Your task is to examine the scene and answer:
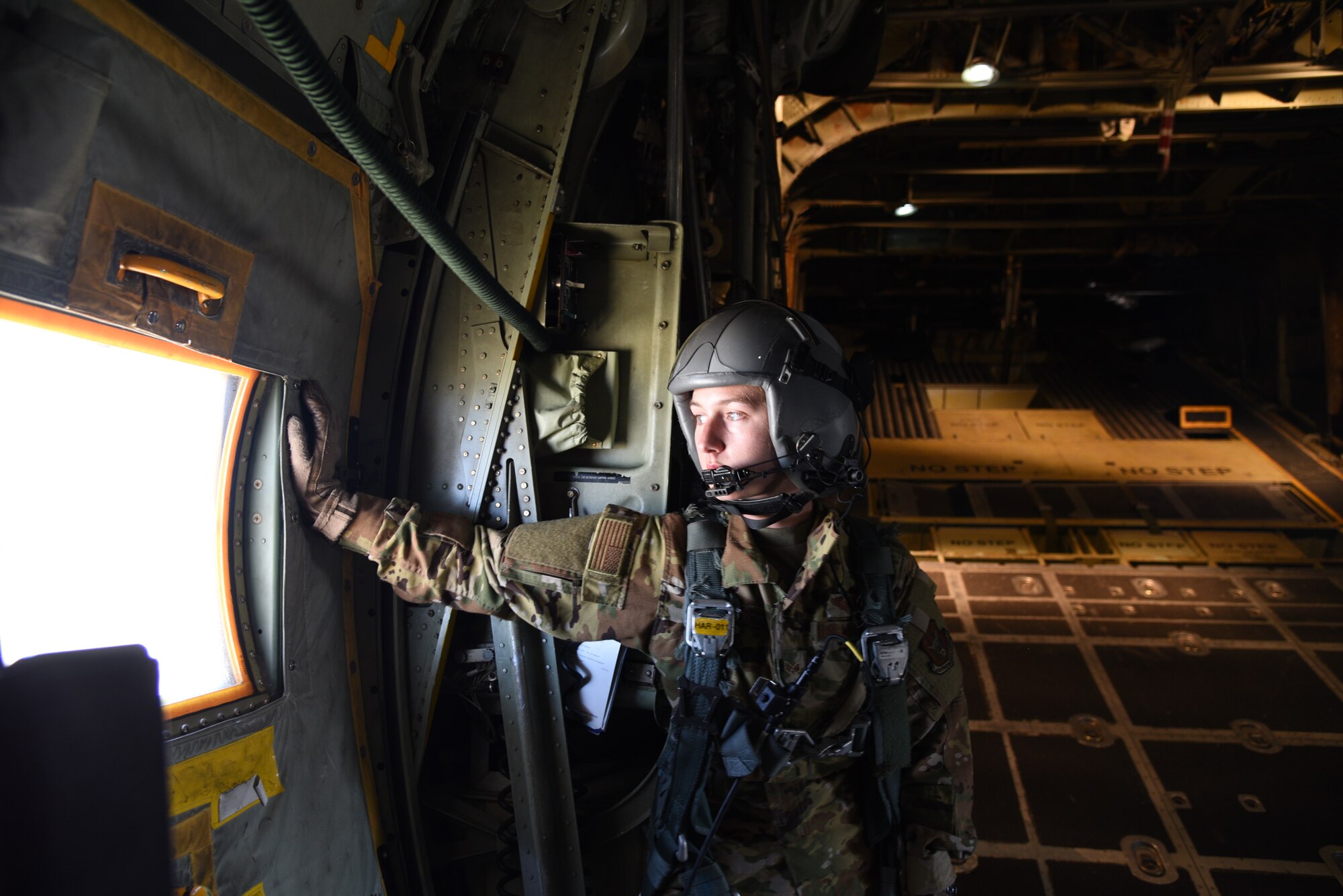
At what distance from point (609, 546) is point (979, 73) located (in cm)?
513

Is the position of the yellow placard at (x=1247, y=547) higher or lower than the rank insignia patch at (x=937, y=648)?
lower

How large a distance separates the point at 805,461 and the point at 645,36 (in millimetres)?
2180

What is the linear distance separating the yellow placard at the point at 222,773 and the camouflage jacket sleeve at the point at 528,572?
45 centimetres

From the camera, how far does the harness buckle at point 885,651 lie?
1796 millimetres

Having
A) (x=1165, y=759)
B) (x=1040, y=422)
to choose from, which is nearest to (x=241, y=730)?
(x=1165, y=759)

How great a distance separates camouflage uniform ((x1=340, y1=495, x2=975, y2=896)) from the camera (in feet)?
6.11

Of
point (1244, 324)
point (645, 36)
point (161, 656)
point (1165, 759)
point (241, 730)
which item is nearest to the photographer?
point (161, 656)

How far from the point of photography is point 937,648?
1.99 m

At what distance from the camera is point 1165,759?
11.0 ft

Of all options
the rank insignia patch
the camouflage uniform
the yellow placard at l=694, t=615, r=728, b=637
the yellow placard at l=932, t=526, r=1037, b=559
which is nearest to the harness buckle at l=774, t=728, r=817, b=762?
the camouflage uniform

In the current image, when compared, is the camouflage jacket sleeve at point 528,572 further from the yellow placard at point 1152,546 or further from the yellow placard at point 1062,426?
the yellow placard at point 1062,426

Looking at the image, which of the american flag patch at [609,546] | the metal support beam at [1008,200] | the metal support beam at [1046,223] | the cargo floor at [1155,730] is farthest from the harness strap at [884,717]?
the metal support beam at [1046,223]

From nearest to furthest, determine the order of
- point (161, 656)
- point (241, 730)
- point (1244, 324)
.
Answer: point (161, 656) → point (241, 730) → point (1244, 324)

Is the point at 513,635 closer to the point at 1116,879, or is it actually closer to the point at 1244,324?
the point at 1116,879
